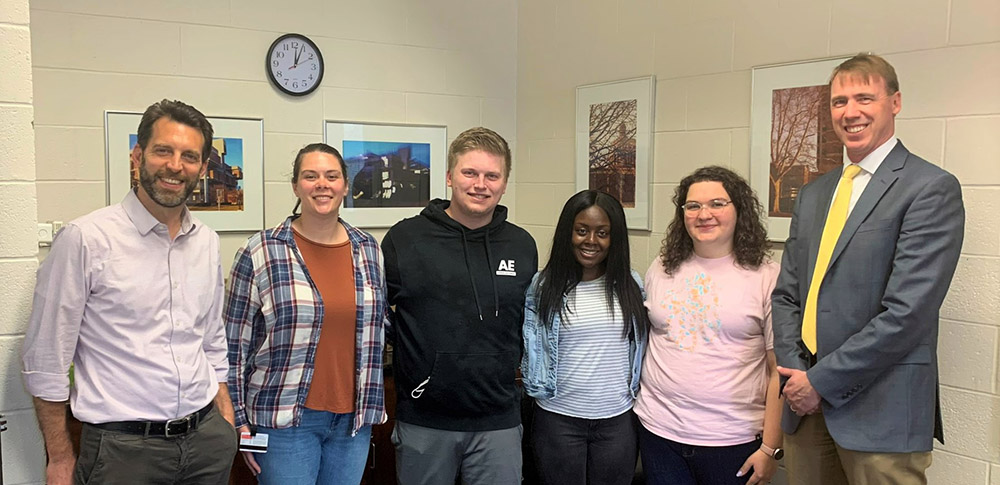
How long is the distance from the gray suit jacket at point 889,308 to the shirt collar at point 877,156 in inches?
0.6

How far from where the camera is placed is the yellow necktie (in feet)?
6.84

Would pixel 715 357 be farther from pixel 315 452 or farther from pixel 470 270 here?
pixel 315 452

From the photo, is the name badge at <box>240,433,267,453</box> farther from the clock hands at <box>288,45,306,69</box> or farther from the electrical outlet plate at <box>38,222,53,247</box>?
the clock hands at <box>288,45,306,69</box>

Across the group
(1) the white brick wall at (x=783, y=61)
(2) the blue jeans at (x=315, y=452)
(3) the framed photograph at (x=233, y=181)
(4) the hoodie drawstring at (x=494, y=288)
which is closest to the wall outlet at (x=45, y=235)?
(3) the framed photograph at (x=233, y=181)

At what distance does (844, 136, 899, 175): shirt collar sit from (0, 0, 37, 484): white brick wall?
226 centimetres

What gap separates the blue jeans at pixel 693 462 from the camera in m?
2.27

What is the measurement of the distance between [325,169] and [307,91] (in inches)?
61.7

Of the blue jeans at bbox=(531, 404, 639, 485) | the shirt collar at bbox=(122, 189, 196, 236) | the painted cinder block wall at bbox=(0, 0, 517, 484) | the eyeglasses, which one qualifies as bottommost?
the blue jeans at bbox=(531, 404, 639, 485)

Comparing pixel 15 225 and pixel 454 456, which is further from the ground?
pixel 15 225

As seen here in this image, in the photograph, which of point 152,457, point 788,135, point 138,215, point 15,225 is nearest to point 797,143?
point 788,135

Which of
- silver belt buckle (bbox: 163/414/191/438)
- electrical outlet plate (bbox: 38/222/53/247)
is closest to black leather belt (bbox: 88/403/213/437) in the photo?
silver belt buckle (bbox: 163/414/191/438)

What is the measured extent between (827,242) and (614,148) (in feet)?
5.44

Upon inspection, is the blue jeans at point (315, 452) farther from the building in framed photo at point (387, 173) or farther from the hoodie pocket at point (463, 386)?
the building in framed photo at point (387, 173)

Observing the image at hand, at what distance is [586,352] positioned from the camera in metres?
2.42
